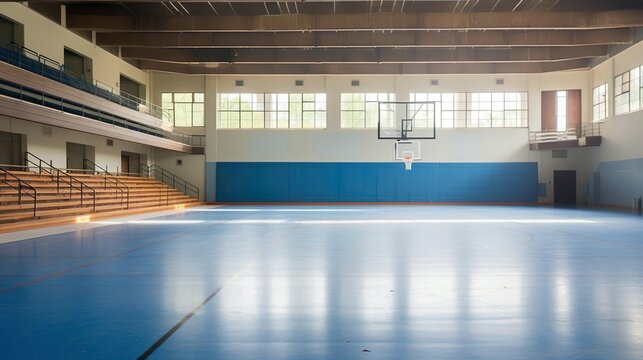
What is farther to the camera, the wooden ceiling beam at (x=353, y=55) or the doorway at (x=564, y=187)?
the doorway at (x=564, y=187)

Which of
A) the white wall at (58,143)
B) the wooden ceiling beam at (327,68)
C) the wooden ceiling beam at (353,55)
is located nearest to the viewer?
the white wall at (58,143)

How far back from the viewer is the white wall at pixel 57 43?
20953 mm

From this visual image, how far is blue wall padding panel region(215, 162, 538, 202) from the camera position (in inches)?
1391

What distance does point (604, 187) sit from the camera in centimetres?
3150

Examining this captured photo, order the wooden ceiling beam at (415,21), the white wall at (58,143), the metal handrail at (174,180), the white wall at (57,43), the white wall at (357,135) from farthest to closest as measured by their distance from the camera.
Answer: the metal handrail at (174,180), the white wall at (357,135), the wooden ceiling beam at (415,21), the white wall at (58,143), the white wall at (57,43)

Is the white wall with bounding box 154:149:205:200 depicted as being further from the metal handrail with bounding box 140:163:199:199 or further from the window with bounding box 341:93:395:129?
the window with bounding box 341:93:395:129

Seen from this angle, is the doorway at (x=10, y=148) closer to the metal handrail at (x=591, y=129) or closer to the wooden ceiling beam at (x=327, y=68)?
the wooden ceiling beam at (x=327, y=68)

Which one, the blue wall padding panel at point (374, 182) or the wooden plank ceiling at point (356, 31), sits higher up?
the wooden plank ceiling at point (356, 31)

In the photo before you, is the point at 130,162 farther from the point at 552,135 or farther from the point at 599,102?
the point at 599,102

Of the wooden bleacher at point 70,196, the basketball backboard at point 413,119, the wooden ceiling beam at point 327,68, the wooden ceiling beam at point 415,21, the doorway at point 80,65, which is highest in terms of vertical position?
the wooden ceiling beam at point 327,68

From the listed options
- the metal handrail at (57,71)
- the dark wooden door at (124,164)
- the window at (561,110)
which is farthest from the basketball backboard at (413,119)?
the dark wooden door at (124,164)

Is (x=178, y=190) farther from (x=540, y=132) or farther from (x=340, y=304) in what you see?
(x=340, y=304)

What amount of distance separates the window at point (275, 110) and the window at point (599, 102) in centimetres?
1939

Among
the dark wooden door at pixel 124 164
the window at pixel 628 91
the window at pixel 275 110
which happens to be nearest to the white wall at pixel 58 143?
the dark wooden door at pixel 124 164
